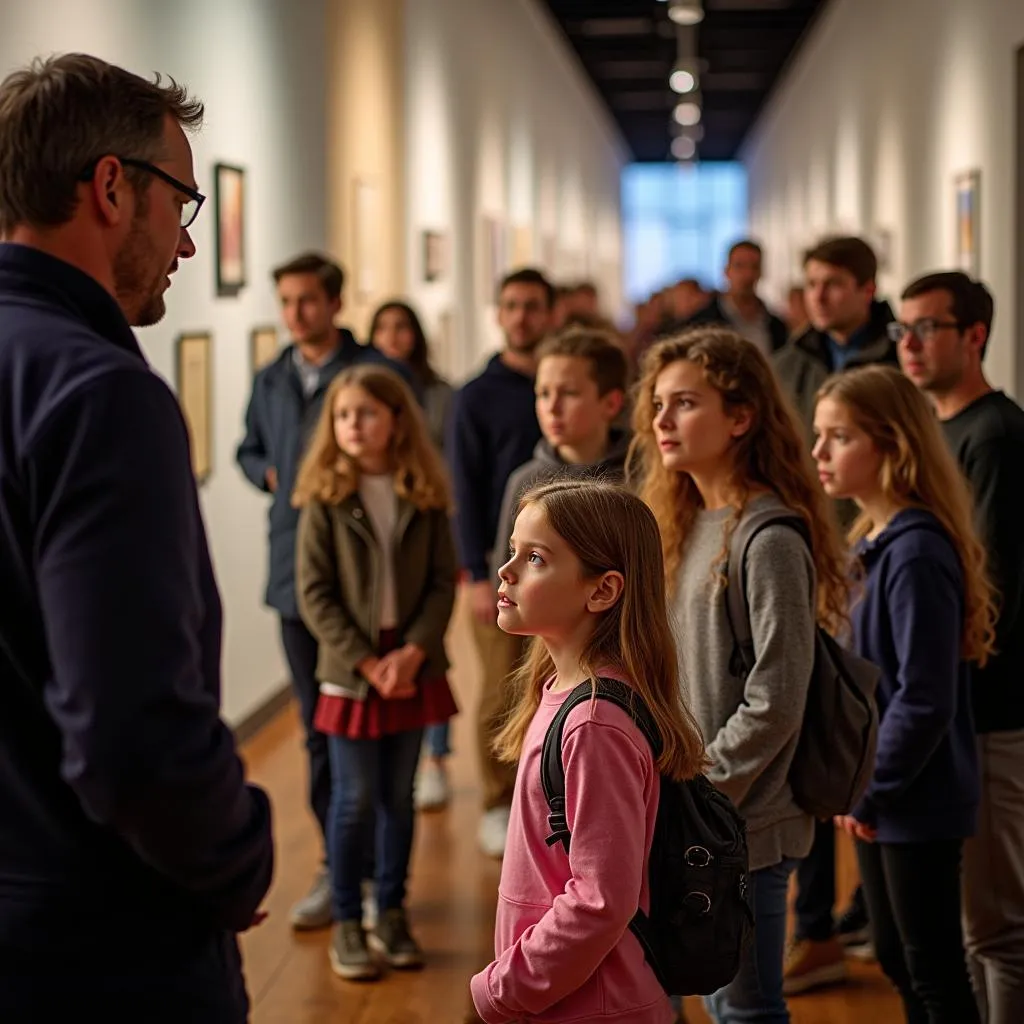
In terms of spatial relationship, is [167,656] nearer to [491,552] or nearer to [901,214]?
[491,552]

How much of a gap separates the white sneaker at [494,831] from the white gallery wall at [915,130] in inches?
155

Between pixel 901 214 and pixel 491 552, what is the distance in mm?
8161

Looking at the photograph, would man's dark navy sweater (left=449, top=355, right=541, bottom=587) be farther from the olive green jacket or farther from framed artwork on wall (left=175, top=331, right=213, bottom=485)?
framed artwork on wall (left=175, top=331, right=213, bottom=485)

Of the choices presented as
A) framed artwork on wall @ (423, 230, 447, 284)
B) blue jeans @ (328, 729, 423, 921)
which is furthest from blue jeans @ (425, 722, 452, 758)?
framed artwork on wall @ (423, 230, 447, 284)

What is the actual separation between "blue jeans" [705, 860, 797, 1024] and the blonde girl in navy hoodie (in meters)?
0.35

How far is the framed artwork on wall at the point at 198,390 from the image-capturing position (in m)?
7.18

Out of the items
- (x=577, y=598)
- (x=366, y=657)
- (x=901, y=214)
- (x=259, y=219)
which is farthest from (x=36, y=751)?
(x=901, y=214)

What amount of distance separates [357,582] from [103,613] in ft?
10.2

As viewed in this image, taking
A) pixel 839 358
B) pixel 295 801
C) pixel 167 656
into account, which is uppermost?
pixel 839 358

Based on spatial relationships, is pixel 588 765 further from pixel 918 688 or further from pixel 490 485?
pixel 490 485

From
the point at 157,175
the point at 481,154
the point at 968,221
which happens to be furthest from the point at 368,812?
the point at 481,154

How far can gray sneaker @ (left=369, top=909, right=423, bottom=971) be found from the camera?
5.00m

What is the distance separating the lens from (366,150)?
11094mm

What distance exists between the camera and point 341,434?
500 centimetres
